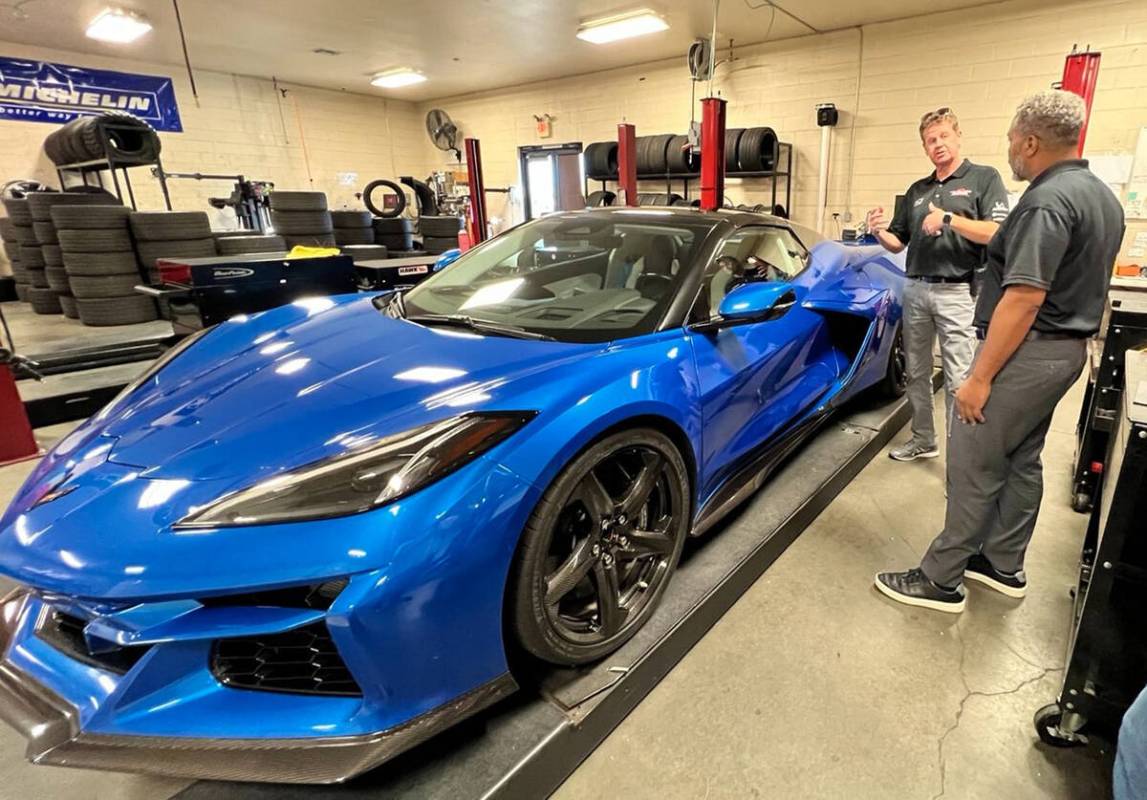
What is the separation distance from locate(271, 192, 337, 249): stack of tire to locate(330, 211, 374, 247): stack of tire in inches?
39.2

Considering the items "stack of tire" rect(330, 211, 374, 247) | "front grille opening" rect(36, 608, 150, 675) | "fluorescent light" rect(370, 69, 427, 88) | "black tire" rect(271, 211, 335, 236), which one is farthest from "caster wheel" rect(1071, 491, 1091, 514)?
"fluorescent light" rect(370, 69, 427, 88)

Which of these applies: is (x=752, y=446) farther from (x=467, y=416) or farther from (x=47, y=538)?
(x=47, y=538)

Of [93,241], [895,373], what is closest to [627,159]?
[895,373]

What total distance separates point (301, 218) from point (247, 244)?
0.60 metres

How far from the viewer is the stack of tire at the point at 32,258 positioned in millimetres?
6938

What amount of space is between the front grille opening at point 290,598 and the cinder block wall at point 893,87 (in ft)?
24.3

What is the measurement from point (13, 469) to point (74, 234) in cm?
375

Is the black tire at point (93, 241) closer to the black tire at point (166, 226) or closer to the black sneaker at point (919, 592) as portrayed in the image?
the black tire at point (166, 226)

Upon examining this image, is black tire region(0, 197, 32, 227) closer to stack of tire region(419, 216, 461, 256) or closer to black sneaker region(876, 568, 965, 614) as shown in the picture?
stack of tire region(419, 216, 461, 256)

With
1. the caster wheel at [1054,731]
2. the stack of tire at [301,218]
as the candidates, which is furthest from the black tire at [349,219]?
the caster wheel at [1054,731]

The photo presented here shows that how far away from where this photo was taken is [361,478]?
1109 millimetres

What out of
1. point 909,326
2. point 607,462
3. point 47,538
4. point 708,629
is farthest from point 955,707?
point 47,538

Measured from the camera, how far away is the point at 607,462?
60.9 inches

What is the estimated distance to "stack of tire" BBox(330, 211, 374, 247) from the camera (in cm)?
736
